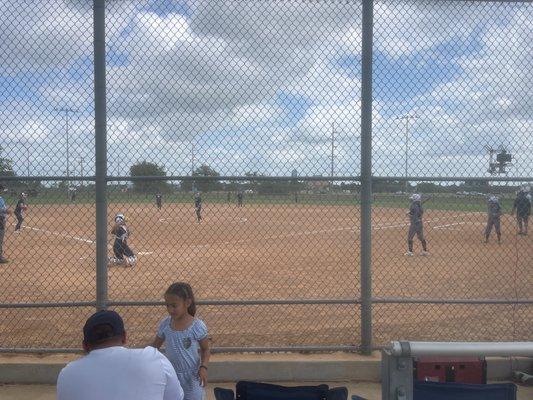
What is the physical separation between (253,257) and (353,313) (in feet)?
23.1

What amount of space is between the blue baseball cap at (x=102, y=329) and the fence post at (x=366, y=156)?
3053mm

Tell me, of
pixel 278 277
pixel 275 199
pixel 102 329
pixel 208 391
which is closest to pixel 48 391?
pixel 208 391

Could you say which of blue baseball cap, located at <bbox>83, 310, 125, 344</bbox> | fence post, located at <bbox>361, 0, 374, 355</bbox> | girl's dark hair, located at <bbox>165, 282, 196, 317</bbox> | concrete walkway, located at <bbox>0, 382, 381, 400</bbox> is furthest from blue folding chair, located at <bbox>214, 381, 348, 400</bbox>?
fence post, located at <bbox>361, 0, 374, 355</bbox>

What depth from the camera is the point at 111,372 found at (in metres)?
2.34

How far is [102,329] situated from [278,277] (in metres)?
8.97

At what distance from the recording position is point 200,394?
12.3 feet

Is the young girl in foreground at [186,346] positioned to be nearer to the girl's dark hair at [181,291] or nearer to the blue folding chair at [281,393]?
the girl's dark hair at [181,291]

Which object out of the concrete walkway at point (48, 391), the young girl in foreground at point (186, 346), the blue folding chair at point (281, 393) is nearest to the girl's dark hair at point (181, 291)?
the young girl in foreground at point (186, 346)

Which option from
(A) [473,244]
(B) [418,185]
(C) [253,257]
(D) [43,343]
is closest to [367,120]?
(B) [418,185]

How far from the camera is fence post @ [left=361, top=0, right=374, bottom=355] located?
5.05 m

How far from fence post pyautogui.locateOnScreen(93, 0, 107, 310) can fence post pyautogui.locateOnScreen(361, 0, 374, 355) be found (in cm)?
226

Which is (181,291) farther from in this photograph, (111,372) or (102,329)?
(111,372)

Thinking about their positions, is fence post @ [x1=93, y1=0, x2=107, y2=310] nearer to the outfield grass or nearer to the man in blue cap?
the outfield grass

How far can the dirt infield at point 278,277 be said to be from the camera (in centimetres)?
658
